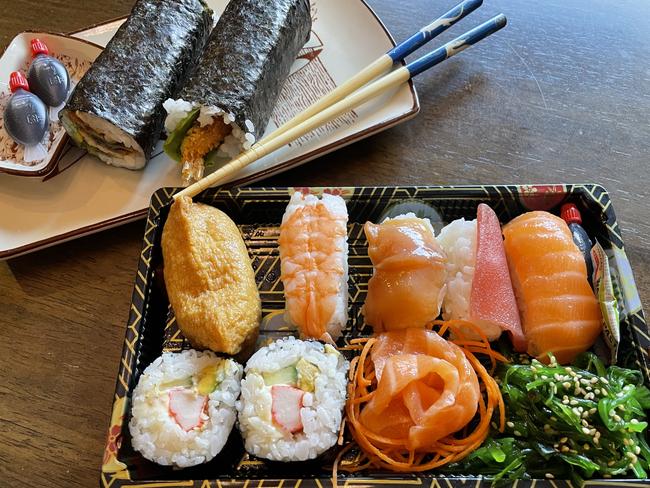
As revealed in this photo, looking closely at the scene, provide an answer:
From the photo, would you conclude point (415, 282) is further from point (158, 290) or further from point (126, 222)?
point (126, 222)

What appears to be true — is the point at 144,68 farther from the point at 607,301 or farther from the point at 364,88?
the point at 607,301

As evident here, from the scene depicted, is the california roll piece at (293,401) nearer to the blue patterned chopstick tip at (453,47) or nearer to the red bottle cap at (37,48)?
the blue patterned chopstick tip at (453,47)

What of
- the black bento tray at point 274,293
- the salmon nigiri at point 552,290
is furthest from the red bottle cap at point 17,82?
the salmon nigiri at point 552,290

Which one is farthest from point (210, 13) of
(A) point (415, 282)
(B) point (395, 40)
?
(A) point (415, 282)

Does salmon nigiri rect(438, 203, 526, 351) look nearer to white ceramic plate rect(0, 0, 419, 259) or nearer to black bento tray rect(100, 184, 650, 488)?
black bento tray rect(100, 184, 650, 488)

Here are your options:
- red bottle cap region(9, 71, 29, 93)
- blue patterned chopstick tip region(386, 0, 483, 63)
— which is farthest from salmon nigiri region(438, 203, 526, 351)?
red bottle cap region(9, 71, 29, 93)

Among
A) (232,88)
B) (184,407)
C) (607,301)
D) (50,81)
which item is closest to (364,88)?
(232,88)
